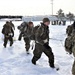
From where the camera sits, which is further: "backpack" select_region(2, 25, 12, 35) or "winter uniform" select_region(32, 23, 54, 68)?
"backpack" select_region(2, 25, 12, 35)

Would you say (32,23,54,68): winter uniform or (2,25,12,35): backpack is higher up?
(32,23,54,68): winter uniform

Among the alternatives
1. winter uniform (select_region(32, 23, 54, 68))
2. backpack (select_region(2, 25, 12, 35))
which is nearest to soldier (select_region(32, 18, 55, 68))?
winter uniform (select_region(32, 23, 54, 68))

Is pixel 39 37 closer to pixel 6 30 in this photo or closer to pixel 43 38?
pixel 43 38

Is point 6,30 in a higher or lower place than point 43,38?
lower

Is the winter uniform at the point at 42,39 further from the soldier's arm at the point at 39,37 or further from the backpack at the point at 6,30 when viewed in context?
the backpack at the point at 6,30

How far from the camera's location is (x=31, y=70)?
7.84 meters

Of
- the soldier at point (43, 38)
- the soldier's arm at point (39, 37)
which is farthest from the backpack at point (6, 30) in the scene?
the soldier's arm at point (39, 37)

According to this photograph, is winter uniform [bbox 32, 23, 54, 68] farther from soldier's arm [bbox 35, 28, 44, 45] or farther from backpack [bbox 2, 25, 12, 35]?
backpack [bbox 2, 25, 12, 35]

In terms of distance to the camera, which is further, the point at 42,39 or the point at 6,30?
the point at 6,30

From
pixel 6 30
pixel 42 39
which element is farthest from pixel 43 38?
pixel 6 30

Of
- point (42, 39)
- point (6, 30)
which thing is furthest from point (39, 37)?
point (6, 30)

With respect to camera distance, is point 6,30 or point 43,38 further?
point 6,30

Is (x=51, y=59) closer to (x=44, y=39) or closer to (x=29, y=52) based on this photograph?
(x=44, y=39)

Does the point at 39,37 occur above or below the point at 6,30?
above
